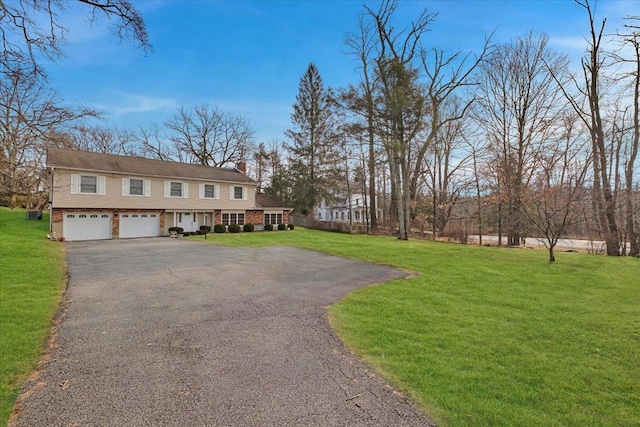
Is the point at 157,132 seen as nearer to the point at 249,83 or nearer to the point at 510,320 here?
the point at 249,83

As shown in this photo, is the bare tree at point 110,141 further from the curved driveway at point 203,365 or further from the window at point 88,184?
the curved driveway at point 203,365

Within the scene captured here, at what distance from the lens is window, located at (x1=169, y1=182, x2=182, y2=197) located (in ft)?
73.1

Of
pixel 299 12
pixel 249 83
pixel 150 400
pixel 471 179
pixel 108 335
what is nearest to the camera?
pixel 150 400

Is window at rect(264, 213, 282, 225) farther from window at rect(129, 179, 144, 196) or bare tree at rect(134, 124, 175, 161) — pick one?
bare tree at rect(134, 124, 175, 161)

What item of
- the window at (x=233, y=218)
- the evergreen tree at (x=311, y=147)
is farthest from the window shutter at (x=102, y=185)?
the evergreen tree at (x=311, y=147)

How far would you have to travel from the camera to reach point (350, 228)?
86.5 ft

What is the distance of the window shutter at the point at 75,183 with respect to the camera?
714 inches

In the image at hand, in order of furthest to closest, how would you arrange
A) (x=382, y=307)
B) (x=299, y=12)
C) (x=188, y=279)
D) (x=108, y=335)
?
(x=299, y=12)
(x=188, y=279)
(x=382, y=307)
(x=108, y=335)

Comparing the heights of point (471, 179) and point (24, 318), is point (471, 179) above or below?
above

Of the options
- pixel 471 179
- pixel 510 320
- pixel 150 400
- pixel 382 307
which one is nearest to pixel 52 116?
pixel 150 400

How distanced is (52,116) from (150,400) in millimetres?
6014

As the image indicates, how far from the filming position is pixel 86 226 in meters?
18.7

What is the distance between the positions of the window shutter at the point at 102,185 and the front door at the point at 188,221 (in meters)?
4.94

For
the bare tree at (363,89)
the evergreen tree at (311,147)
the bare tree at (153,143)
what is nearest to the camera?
the bare tree at (363,89)
